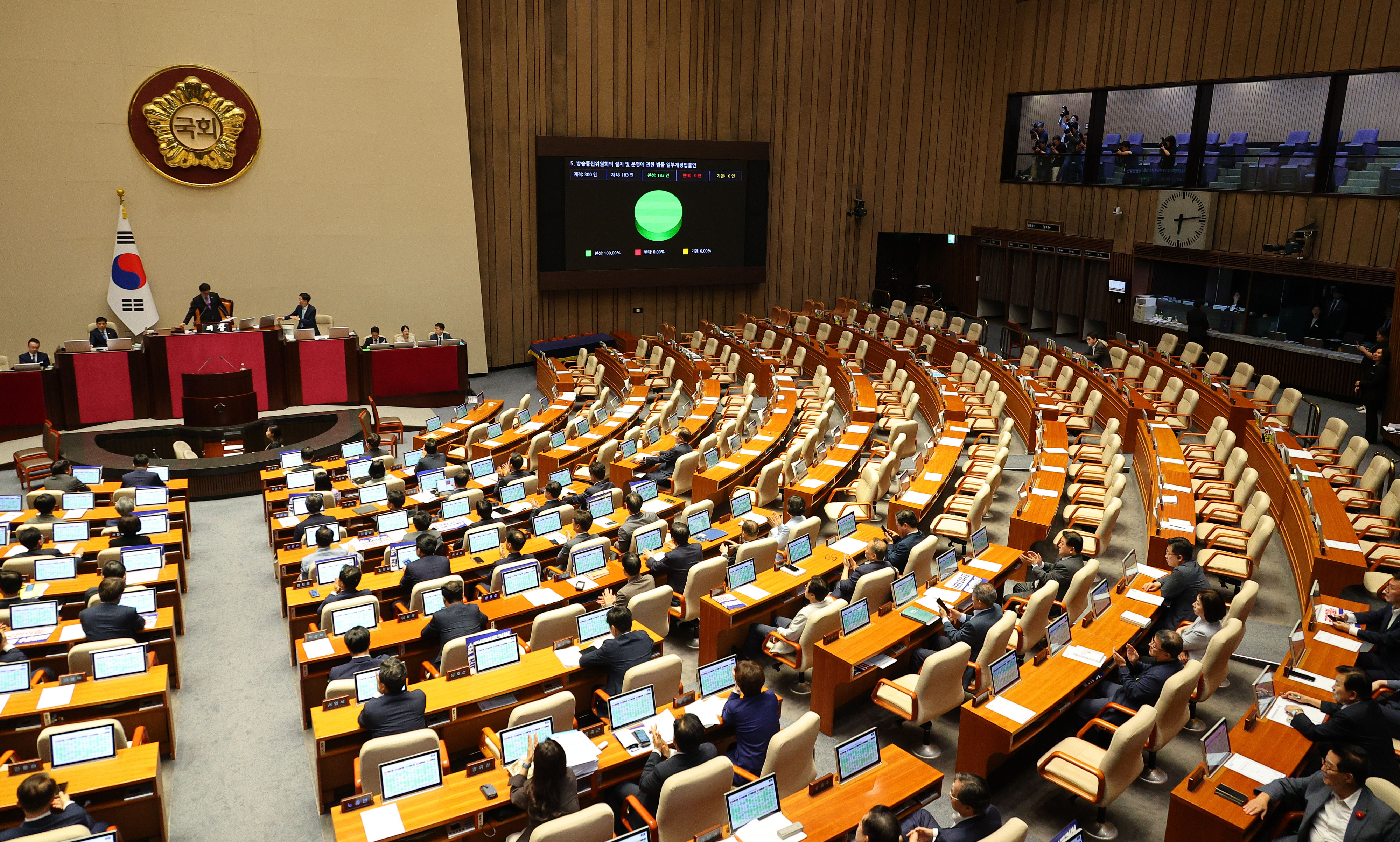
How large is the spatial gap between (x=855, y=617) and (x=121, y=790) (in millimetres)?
4589

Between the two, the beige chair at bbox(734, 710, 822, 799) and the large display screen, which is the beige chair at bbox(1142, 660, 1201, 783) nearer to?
the beige chair at bbox(734, 710, 822, 799)

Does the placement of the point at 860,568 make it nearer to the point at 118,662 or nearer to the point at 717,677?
the point at 717,677

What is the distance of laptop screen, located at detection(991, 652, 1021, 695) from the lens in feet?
19.2

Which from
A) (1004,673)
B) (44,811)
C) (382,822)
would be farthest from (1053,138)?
(44,811)

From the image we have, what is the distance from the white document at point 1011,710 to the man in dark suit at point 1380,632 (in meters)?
2.27

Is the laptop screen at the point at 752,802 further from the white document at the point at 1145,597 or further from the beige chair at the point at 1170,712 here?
the white document at the point at 1145,597

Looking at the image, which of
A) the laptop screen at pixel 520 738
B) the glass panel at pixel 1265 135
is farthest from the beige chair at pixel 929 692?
the glass panel at pixel 1265 135

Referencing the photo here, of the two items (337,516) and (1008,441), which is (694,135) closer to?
(1008,441)

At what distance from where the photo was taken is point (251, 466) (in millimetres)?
12203

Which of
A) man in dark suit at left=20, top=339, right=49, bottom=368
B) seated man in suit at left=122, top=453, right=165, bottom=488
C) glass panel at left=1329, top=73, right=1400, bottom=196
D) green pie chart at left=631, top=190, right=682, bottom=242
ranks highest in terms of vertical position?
glass panel at left=1329, top=73, right=1400, bottom=196

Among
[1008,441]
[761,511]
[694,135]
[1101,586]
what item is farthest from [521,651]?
[694,135]

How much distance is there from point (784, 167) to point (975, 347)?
22.0 feet

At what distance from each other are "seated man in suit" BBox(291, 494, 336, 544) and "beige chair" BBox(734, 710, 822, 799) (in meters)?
5.36

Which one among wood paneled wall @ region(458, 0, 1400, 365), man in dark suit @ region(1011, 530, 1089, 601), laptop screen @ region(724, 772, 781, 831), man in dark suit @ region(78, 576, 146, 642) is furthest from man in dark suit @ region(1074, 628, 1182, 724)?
wood paneled wall @ region(458, 0, 1400, 365)
